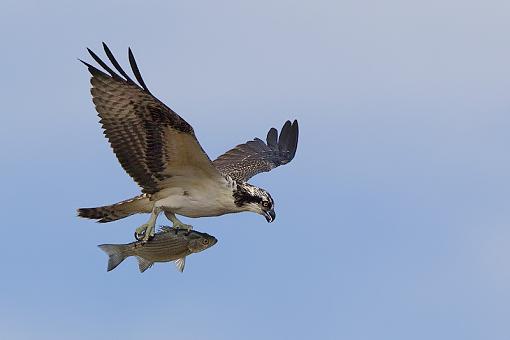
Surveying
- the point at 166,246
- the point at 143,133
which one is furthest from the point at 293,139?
the point at 166,246

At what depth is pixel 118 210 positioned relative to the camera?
25797 mm

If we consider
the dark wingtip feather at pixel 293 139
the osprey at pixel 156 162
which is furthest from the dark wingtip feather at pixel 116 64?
the dark wingtip feather at pixel 293 139

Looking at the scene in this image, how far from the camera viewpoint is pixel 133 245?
80.0 feet

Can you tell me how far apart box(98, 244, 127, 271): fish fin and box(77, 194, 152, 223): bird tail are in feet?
3.54

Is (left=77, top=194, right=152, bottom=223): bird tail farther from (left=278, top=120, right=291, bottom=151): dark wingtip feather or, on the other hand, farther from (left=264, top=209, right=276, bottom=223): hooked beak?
(left=278, top=120, right=291, bottom=151): dark wingtip feather

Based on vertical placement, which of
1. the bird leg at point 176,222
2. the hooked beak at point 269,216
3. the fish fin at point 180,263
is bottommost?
the fish fin at point 180,263

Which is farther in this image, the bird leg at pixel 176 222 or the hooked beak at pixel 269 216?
the hooked beak at pixel 269 216

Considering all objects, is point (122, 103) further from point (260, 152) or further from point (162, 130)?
point (260, 152)

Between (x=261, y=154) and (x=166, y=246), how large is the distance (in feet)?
22.1

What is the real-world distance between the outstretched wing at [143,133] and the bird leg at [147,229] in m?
0.37

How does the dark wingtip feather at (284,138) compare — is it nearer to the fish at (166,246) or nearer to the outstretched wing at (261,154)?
the outstretched wing at (261,154)

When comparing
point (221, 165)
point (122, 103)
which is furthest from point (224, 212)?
point (221, 165)

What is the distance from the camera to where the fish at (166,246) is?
2402cm

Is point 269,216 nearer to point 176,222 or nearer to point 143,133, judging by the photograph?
point 176,222
